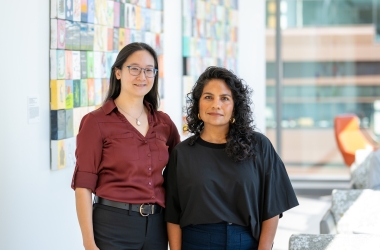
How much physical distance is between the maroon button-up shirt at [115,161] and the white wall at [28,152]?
622mm

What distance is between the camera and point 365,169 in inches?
229

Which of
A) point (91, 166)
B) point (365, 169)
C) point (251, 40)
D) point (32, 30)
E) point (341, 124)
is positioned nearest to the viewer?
point (91, 166)

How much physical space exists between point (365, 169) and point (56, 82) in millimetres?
3207

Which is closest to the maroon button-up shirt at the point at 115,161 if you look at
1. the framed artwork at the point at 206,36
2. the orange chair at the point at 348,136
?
the framed artwork at the point at 206,36

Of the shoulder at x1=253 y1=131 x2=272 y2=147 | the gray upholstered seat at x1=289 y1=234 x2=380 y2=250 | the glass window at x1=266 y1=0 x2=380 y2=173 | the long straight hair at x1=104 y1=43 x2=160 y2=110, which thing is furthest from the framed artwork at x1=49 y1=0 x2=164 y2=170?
the glass window at x1=266 y1=0 x2=380 y2=173

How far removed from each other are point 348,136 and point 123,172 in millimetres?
6990

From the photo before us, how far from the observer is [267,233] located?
2.86 metres

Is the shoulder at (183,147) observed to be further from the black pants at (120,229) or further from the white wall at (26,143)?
the white wall at (26,143)

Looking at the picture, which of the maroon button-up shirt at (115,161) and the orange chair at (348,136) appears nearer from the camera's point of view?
the maroon button-up shirt at (115,161)

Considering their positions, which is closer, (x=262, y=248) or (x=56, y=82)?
(x=262, y=248)

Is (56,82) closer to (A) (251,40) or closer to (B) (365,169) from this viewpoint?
(B) (365,169)

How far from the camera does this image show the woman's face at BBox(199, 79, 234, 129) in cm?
284

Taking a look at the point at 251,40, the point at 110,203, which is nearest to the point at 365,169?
the point at 251,40

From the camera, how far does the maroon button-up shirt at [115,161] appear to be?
2.79 meters
